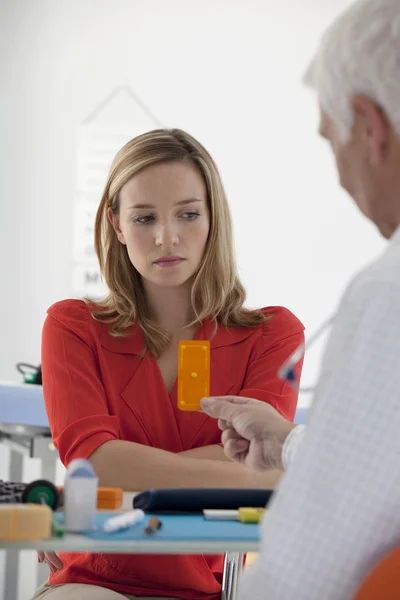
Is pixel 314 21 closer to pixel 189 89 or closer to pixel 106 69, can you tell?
pixel 189 89

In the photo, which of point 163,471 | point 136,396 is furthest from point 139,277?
point 163,471

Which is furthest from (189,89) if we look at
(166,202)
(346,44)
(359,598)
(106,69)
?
(359,598)

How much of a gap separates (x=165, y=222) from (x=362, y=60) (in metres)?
1.16

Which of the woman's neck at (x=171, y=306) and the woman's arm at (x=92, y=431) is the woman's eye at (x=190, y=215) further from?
the woman's arm at (x=92, y=431)

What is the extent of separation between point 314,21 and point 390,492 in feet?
15.6

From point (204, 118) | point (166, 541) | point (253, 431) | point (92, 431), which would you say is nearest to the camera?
point (166, 541)

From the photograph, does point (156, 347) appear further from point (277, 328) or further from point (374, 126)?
point (374, 126)

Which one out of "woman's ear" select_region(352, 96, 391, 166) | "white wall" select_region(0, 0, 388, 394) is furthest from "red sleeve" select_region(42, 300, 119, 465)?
"white wall" select_region(0, 0, 388, 394)

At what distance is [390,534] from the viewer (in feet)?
3.09

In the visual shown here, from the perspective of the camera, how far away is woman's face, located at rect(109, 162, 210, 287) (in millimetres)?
2219

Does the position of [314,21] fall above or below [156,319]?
above

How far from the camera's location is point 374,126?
112cm

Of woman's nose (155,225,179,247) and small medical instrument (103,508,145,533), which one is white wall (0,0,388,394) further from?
small medical instrument (103,508,145,533)

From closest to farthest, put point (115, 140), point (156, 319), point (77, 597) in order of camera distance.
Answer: point (77, 597) → point (156, 319) → point (115, 140)
